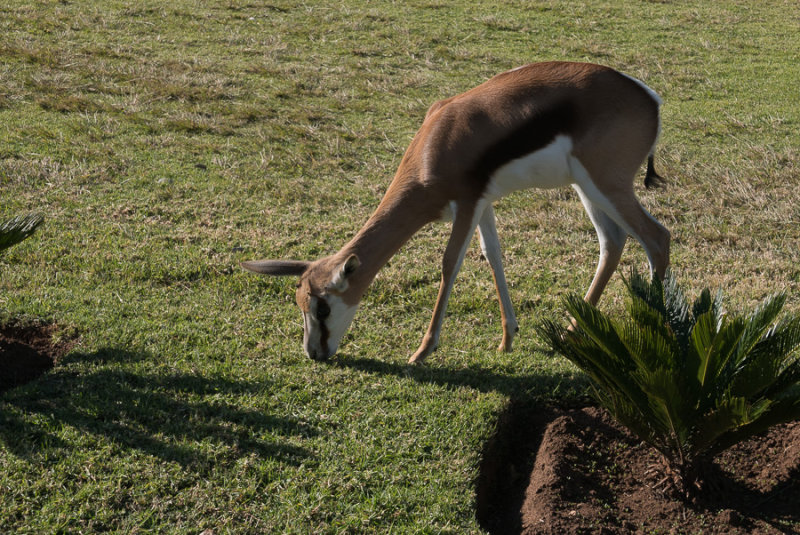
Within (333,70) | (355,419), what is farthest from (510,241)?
(333,70)

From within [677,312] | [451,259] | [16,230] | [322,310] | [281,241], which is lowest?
[281,241]

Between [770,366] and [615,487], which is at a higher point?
[770,366]

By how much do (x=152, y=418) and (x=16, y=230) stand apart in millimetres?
1224

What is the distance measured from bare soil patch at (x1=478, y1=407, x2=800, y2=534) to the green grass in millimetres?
224

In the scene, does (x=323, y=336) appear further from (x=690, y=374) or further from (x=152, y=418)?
(x=690, y=374)

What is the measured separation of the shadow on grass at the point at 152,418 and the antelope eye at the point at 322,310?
1.66 feet

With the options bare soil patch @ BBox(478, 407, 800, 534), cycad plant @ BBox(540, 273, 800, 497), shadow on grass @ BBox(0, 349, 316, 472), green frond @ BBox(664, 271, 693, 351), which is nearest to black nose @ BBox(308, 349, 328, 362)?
shadow on grass @ BBox(0, 349, 316, 472)

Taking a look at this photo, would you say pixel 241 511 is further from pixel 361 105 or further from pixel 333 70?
pixel 333 70

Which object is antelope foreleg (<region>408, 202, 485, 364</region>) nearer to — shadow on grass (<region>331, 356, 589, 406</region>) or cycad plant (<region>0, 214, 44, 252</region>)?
shadow on grass (<region>331, 356, 589, 406</region>)

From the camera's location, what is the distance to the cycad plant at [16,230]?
4.29 metres

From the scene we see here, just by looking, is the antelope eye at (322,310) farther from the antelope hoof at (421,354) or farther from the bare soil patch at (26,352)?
the bare soil patch at (26,352)

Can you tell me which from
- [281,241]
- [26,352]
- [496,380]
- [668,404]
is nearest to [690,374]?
[668,404]

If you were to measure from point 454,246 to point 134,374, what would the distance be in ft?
6.48

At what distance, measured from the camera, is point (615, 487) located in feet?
12.7
